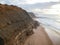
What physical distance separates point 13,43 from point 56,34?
392 inches

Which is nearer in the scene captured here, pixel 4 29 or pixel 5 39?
pixel 5 39

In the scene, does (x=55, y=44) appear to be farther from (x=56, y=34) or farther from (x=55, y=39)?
(x=56, y=34)

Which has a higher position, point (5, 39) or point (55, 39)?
point (5, 39)

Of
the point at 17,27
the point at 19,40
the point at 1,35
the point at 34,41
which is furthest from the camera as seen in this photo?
the point at 34,41

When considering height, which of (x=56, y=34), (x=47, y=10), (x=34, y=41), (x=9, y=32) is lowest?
(x=47, y=10)

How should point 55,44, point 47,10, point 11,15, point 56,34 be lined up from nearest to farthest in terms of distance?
1. point 11,15
2. point 55,44
3. point 56,34
4. point 47,10

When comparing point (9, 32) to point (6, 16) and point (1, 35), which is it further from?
point (6, 16)

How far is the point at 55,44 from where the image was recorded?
16594mm

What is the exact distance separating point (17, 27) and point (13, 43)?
1.78 meters

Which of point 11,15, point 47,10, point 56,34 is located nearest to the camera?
point 11,15

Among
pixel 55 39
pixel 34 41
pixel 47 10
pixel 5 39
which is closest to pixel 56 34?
pixel 55 39

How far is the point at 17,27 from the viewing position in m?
11.4

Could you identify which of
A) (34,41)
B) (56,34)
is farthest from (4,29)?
(56,34)

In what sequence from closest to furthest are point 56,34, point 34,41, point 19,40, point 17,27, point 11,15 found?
→ point 19,40, point 17,27, point 11,15, point 34,41, point 56,34
